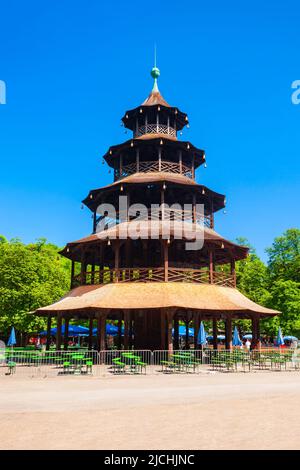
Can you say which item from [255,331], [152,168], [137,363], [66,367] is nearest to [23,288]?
[152,168]

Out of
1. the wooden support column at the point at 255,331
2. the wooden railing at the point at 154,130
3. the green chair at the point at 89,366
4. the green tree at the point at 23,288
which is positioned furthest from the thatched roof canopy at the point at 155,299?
the wooden railing at the point at 154,130

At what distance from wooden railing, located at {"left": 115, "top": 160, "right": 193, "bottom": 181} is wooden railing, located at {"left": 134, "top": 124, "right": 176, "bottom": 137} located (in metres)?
3.80

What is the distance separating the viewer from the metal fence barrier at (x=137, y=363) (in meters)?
23.6

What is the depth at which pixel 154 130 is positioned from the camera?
40.3 m

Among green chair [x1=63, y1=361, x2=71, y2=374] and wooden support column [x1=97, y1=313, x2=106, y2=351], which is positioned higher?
wooden support column [x1=97, y1=313, x2=106, y2=351]

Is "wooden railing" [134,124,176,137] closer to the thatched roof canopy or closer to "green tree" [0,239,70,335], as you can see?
the thatched roof canopy

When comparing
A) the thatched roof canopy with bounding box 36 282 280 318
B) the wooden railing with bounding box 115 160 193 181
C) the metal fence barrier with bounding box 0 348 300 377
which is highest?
the wooden railing with bounding box 115 160 193 181

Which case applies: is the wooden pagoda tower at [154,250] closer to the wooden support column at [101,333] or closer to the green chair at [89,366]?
the wooden support column at [101,333]

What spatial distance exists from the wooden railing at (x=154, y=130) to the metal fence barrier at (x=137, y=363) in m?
20.5

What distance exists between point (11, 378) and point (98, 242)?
1273cm

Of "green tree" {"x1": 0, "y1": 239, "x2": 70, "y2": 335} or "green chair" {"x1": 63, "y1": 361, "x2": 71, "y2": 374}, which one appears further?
"green tree" {"x1": 0, "y1": 239, "x2": 70, "y2": 335}

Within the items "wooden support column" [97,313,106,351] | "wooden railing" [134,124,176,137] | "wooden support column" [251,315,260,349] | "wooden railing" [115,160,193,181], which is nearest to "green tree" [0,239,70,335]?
"wooden railing" [115,160,193,181]

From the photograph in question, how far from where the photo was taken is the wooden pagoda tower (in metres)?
28.7
